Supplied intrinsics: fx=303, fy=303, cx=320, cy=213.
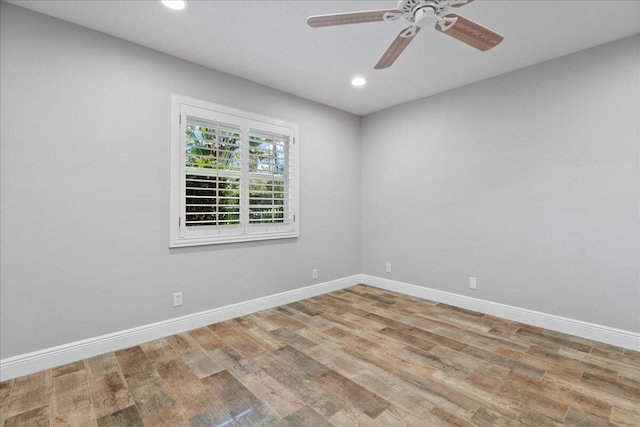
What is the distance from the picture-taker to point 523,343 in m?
2.68

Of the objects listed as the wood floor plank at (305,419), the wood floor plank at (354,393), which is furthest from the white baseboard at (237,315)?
the wood floor plank at (305,419)

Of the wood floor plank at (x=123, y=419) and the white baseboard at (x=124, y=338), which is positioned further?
the white baseboard at (x=124, y=338)

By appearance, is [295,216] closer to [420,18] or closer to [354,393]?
[354,393]

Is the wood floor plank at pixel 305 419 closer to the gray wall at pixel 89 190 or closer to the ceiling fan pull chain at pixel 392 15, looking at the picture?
the gray wall at pixel 89 190

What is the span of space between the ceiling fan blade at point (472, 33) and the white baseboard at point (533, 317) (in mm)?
2618

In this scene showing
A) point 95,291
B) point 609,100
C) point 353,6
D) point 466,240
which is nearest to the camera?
point 353,6

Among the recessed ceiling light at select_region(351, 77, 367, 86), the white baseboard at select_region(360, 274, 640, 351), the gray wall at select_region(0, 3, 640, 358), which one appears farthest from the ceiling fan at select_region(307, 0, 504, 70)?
the white baseboard at select_region(360, 274, 640, 351)

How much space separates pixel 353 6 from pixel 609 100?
7.90 ft

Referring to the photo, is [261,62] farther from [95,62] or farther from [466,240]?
[466,240]

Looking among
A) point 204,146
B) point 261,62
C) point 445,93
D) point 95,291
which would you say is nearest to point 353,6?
point 261,62

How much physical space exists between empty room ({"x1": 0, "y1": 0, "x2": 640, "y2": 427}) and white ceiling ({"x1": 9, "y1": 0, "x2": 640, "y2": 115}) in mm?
22

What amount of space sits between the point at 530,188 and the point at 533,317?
131cm

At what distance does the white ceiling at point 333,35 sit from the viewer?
2184 millimetres

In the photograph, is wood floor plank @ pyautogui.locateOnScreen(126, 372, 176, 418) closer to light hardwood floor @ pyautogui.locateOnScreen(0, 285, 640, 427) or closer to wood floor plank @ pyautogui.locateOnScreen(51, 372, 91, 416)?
light hardwood floor @ pyautogui.locateOnScreen(0, 285, 640, 427)
